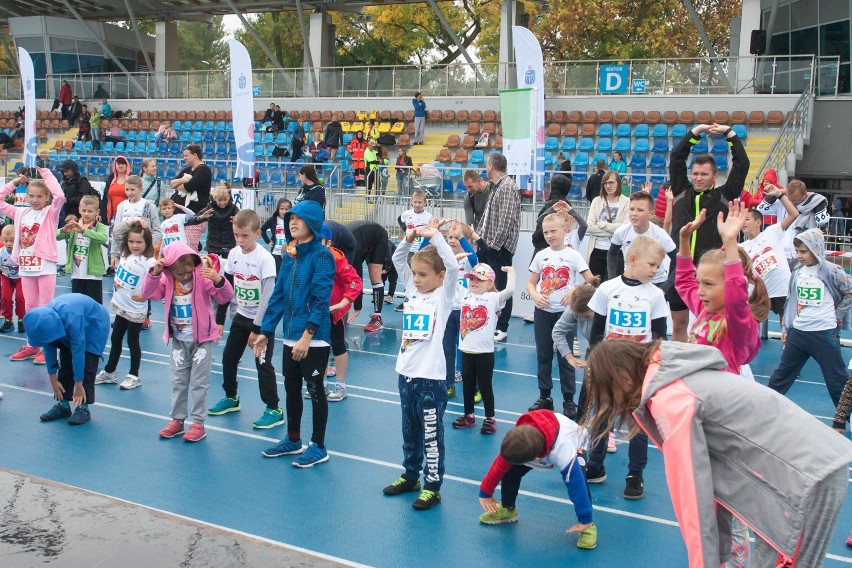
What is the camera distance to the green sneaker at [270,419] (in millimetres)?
7438

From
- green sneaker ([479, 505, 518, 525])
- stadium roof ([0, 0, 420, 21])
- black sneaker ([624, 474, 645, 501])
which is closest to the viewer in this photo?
green sneaker ([479, 505, 518, 525])

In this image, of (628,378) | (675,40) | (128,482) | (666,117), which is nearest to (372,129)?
(666,117)

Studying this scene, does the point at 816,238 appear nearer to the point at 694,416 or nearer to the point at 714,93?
the point at 694,416

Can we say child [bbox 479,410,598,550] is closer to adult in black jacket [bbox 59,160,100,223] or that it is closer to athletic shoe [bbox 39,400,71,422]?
athletic shoe [bbox 39,400,71,422]

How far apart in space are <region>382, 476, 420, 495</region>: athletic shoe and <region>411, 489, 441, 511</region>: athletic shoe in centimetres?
21

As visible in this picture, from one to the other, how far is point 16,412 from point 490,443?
14.1ft

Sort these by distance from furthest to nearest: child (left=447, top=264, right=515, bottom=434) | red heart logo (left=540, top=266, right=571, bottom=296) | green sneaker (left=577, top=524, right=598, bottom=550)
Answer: red heart logo (left=540, top=266, right=571, bottom=296), child (left=447, top=264, right=515, bottom=434), green sneaker (left=577, top=524, right=598, bottom=550)

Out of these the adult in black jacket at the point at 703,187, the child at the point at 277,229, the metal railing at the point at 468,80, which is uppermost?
the metal railing at the point at 468,80

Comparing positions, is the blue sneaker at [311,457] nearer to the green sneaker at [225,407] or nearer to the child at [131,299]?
the green sneaker at [225,407]

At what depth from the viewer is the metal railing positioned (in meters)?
21.9

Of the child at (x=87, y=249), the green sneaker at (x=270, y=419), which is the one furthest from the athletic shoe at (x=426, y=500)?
the child at (x=87, y=249)

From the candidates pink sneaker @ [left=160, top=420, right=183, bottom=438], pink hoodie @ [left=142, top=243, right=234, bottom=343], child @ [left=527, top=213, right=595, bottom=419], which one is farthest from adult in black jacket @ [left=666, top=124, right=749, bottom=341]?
pink sneaker @ [left=160, top=420, right=183, bottom=438]

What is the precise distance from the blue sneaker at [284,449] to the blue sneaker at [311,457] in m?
0.20

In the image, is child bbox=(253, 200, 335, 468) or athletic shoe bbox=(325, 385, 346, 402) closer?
child bbox=(253, 200, 335, 468)
